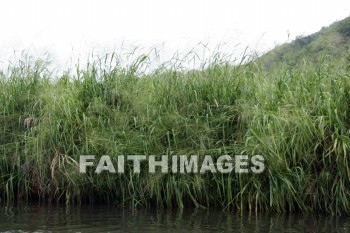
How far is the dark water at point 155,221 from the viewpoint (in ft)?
17.5

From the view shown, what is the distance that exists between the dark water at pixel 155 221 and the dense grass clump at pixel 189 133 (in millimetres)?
235

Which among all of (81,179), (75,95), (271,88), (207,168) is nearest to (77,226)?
(81,179)

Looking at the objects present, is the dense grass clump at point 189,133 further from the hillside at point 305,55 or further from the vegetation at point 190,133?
the hillside at point 305,55

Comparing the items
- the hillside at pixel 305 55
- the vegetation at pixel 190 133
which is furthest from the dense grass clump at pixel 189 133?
the hillside at pixel 305 55

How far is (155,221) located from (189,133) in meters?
1.39

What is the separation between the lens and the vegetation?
600cm

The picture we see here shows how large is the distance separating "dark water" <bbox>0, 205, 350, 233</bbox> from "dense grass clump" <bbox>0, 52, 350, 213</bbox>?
0.77ft

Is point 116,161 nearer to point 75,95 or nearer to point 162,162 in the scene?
point 162,162

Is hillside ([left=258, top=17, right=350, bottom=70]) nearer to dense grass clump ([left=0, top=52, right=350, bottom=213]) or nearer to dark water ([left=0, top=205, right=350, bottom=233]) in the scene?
dense grass clump ([left=0, top=52, right=350, bottom=213])

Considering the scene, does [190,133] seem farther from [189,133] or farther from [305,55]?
[305,55]

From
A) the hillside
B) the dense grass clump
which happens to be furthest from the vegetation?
the hillside

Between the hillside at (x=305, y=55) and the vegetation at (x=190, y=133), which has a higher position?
the hillside at (x=305, y=55)

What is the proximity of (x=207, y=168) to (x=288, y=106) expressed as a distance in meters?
1.30

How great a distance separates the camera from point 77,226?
5484mm
